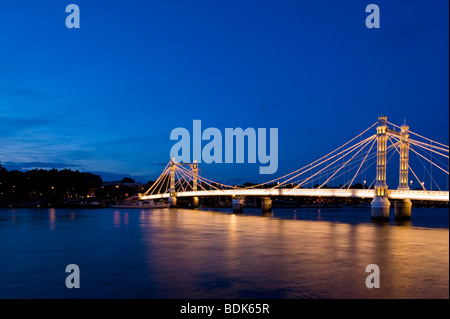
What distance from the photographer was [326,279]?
755 inches

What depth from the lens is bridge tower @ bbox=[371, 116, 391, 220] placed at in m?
54.3

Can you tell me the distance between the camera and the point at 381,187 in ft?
179

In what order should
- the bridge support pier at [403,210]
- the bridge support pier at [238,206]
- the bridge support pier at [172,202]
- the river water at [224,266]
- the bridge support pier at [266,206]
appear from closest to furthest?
the river water at [224,266]
the bridge support pier at [403,210]
the bridge support pier at [266,206]
the bridge support pier at [238,206]
the bridge support pier at [172,202]

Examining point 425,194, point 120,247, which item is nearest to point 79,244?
point 120,247

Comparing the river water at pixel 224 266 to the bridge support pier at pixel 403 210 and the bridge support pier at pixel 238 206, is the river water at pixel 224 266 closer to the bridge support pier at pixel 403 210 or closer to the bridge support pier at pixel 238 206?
the bridge support pier at pixel 403 210

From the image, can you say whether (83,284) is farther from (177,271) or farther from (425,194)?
(425,194)

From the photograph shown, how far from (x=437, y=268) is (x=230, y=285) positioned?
11.2 m

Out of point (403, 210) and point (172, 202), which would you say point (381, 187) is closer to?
point (403, 210)

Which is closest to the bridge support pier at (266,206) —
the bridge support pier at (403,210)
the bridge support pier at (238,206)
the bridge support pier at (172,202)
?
the bridge support pier at (238,206)

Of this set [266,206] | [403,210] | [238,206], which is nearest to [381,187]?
[403,210]

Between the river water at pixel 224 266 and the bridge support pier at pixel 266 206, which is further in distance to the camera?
the bridge support pier at pixel 266 206

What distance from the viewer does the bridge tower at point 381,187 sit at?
54.3m

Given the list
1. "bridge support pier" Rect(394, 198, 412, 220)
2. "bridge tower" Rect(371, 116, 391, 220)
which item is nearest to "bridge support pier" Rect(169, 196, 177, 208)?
"bridge support pier" Rect(394, 198, 412, 220)

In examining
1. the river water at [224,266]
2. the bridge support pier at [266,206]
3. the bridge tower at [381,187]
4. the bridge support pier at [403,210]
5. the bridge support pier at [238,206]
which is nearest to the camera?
the river water at [224,266]
